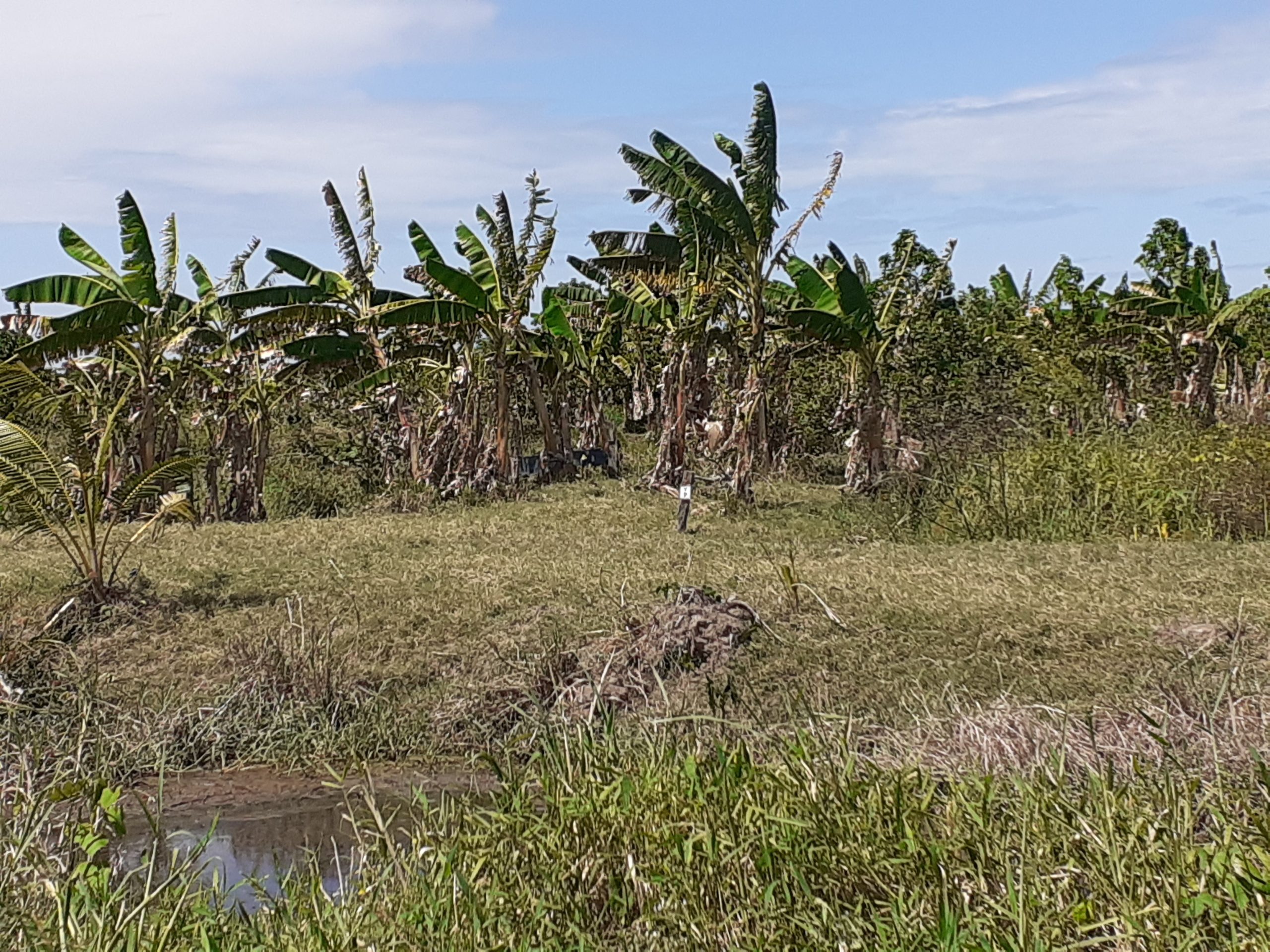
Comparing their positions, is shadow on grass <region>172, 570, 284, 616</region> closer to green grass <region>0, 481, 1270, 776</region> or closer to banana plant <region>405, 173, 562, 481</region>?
green grass <region>0, 481, 1270, 776</region>

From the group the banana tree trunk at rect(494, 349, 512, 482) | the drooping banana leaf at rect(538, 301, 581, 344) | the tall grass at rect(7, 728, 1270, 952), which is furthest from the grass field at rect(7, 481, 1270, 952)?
the drooping banana leaf at rect(538, 301, 581, 344)

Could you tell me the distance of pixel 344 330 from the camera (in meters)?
17.3

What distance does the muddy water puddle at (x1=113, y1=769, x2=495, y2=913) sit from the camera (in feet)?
18.6

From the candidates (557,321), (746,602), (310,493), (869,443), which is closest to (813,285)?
(869,443)

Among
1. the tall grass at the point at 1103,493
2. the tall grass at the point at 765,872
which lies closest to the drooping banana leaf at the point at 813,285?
the tall grass at the point at 1103,493

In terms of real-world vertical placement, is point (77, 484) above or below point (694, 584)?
above

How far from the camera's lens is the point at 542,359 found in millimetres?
19562

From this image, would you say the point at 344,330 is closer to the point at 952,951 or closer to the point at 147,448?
the point at 147,448

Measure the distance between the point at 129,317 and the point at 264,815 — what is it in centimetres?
870

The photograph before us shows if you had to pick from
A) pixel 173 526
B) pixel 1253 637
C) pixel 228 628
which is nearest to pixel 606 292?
pixel 173 526

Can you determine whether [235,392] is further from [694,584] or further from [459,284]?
[694,584]

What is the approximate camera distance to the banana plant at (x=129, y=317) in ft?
44.7

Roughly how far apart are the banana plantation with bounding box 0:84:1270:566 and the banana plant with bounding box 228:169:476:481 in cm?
4

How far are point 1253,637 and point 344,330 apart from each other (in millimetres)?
12909
